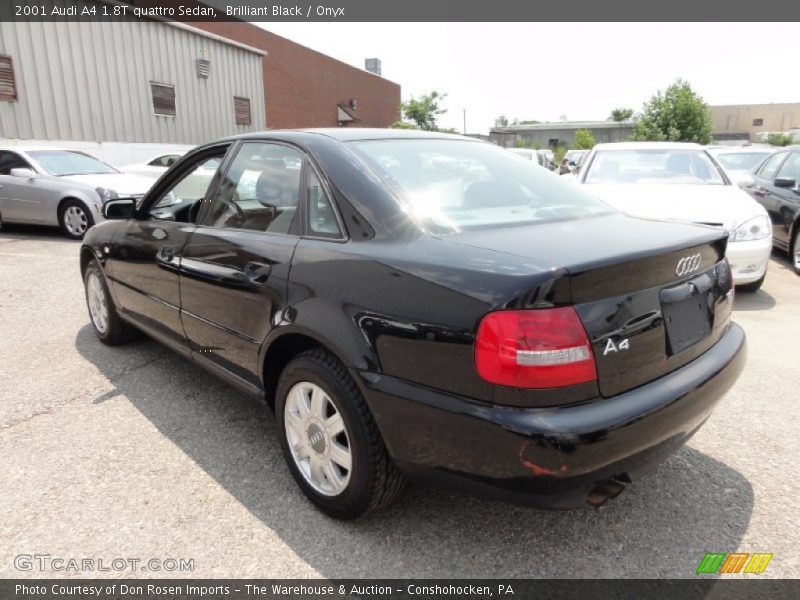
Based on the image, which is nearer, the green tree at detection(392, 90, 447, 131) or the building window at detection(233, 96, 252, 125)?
the building window at detection(233, 96, 252, 125)

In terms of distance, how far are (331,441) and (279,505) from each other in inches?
18.5

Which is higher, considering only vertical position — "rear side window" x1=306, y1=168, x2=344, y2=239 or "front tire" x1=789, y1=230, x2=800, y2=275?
"rear side window" x1=306, y1=168, x2=344, y2=239

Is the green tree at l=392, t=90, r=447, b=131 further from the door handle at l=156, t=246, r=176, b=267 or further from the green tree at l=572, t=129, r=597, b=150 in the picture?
the door handle at l=156, t=246, r=176, b=267

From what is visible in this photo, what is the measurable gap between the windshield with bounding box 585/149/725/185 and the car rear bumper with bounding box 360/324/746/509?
192 inches

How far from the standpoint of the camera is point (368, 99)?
121ft

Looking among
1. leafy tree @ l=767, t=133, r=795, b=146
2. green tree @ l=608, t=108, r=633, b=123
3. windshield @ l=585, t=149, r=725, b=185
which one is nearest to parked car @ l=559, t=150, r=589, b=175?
windshield @ l=585, t=149, r=725, b=185

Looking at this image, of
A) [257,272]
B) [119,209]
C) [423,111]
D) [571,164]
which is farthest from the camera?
[423,111]

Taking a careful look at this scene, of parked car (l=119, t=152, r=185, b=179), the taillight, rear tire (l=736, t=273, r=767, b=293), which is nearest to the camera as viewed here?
the taillight

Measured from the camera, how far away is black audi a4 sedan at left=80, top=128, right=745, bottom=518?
1.74 metres

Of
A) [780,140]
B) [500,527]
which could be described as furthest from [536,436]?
[780,140]

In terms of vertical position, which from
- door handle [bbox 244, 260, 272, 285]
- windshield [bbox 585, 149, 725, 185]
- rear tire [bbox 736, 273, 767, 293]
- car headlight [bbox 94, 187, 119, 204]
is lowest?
rear tire [bbox 736, 273, 767, 293]

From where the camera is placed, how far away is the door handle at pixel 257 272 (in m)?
2.50

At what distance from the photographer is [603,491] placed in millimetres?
1883

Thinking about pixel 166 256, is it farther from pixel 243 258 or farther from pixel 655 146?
pixel 655 146
